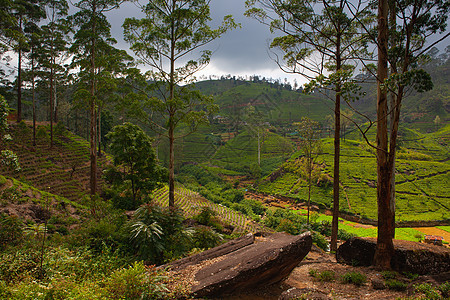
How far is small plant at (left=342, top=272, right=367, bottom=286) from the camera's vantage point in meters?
4.87

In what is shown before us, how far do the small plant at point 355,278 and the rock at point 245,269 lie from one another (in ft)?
3.10

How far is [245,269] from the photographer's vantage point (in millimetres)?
4746

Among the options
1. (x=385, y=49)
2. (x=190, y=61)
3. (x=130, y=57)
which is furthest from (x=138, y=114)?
(x=130, y=57)

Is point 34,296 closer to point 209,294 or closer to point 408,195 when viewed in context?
point 209,294

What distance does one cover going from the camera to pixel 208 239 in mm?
8344

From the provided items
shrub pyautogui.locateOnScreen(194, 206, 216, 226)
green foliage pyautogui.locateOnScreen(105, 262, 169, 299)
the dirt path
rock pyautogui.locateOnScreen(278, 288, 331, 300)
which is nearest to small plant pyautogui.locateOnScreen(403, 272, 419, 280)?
rock pyautogui.locateOnScreen(278, 288, 331, 300)

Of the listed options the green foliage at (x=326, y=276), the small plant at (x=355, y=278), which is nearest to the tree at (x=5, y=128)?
the green foliage at (x=326, y=276)

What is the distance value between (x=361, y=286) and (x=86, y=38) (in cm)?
1815

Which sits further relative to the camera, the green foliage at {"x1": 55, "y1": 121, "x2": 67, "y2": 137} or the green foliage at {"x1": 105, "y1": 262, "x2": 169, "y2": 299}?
the green foliage at {"x1": 55, "y1": 121, "x2": 67, "y2": 137}

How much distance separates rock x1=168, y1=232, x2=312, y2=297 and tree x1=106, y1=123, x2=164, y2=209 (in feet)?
24.9

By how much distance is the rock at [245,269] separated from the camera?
458 centimetres

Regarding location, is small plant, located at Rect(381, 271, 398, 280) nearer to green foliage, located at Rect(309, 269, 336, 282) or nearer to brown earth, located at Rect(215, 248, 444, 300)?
brown earth, located at Rect(215, 248, 444, 300)

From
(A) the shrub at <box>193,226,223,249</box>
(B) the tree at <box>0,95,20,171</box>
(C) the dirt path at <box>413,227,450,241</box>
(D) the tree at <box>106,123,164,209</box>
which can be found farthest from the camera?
(C) the dirt path at <box>413,227,450,241</box>

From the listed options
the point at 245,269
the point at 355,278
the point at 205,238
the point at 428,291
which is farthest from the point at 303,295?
the point at 205,238
